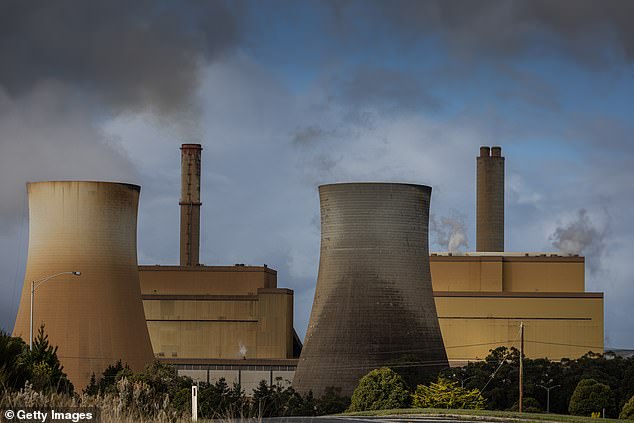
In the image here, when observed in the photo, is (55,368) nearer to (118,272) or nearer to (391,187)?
(118,272)

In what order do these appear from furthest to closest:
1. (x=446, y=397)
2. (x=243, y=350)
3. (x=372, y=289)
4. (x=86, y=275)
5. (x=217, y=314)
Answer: (x=217, y=314), (x=243, y=350), (x=372, y=289), (x=86, y=275), (x=446, y=397)

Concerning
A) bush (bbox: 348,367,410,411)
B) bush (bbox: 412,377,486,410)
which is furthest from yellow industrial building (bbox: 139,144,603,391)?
bush (bbox: 412,377,486,410)

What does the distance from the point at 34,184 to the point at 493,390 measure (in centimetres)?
2012

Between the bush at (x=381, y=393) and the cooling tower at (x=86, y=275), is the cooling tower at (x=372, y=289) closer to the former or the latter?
the bush at (x=381, y=393)

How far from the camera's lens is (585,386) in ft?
156

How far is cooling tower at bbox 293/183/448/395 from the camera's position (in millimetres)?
52594

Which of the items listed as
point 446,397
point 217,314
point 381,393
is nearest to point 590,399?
point 446,397

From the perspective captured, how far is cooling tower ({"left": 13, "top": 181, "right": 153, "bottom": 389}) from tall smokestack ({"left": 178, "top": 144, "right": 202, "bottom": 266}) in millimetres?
20257

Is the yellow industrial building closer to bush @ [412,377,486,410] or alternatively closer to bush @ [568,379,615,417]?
bush @ [412,377,486,410]

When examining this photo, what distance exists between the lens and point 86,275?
4994 centimetres

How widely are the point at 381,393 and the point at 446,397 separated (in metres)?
2.57

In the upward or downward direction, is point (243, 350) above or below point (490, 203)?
below

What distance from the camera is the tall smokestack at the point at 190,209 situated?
72.2m

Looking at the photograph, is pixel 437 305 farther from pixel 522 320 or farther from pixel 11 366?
pixel 11 366
